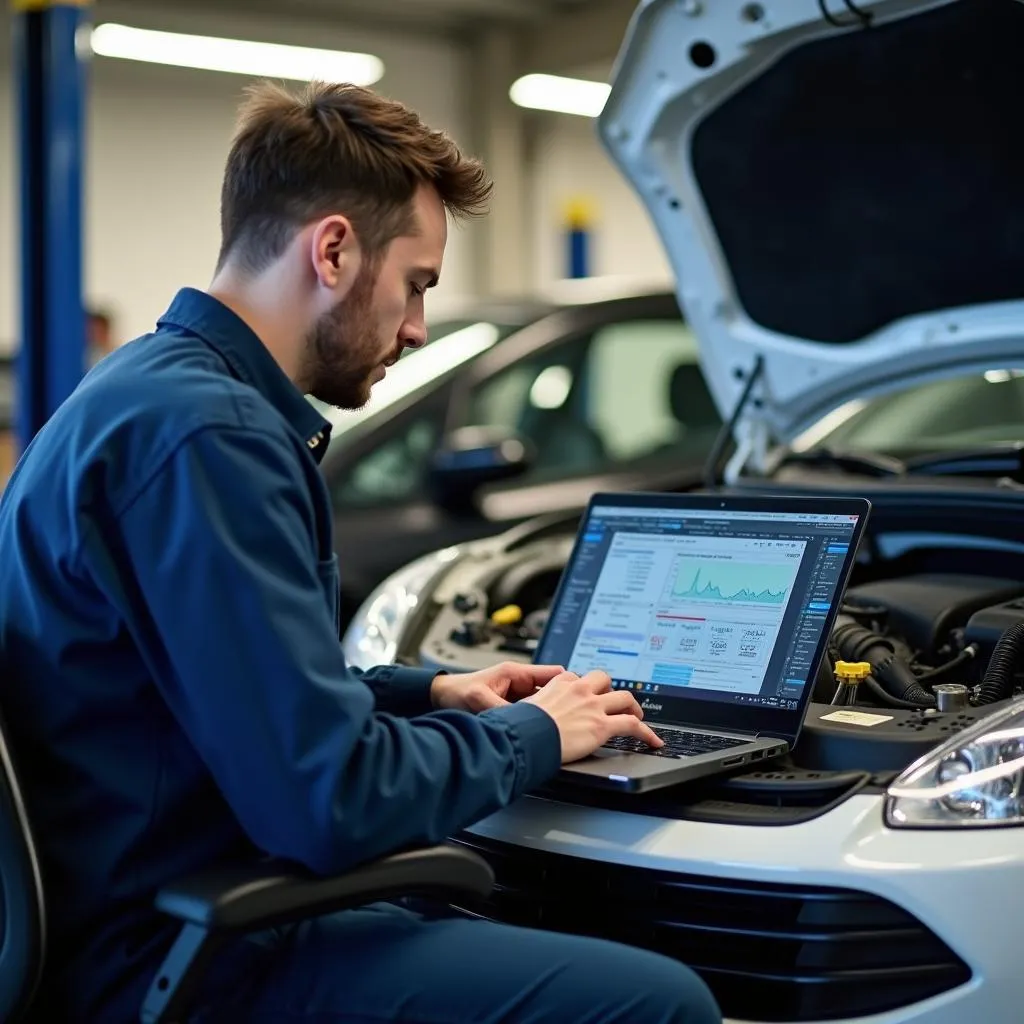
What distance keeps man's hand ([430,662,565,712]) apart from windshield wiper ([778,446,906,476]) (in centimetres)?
112

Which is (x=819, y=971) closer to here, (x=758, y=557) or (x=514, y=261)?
(x=758, y=557)

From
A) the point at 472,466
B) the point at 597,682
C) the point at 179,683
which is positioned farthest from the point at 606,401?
the point at 179,683

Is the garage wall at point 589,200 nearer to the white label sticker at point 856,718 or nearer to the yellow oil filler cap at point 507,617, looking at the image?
the yellow oil filler cap at point 507,617

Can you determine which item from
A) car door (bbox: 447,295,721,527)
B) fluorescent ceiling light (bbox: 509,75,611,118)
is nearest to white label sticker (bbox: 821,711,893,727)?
car door (bbox: 447,295,721,527)

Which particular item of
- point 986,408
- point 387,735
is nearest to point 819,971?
point 387,735

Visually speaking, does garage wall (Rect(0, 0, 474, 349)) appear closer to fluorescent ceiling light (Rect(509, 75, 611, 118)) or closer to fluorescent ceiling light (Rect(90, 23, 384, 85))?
fluorescent ceiling light (Rect(90, 23, 384, 85))

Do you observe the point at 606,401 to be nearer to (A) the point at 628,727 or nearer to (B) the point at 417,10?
(A) the point at 628,727

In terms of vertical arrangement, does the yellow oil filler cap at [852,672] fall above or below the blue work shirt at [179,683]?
below

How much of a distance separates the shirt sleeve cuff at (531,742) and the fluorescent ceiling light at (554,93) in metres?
11.0

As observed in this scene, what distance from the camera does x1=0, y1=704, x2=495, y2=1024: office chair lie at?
1.38 m

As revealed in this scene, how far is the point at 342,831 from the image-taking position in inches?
56.2

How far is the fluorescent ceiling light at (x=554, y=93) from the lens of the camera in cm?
1223

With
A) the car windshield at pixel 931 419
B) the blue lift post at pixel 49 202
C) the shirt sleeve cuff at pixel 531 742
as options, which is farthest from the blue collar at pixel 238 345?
the blue lift post at pixel 49 202

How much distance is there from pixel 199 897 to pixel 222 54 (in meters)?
10.5
